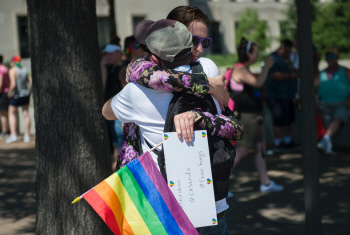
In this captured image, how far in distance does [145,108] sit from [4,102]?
922cm

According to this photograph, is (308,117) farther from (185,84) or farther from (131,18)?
(131,18)

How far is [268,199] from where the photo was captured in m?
5.30

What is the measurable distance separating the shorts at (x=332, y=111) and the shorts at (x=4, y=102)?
679 centimetres

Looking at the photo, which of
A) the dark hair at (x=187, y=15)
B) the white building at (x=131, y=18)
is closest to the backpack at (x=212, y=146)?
the dark hair at (x=187, y=15)

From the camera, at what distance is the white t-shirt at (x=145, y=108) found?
6.84ft

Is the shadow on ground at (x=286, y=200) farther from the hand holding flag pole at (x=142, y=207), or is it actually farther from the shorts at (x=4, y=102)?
the shorts at (x=4, y=102)

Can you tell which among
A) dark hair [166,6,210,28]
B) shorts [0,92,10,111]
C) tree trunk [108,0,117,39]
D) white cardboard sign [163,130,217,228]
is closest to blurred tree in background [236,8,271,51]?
tree trunk [108,0,117,39]

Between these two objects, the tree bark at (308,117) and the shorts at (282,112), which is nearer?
the tree bark at (308,117)

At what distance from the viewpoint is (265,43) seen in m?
34.9

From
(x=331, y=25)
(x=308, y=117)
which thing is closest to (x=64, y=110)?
(x=308, y=117)

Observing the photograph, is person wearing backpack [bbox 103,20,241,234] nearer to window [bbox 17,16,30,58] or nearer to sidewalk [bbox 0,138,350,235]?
A: sidewalk [bbox 0,138,350,235]

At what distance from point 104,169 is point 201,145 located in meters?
1.32

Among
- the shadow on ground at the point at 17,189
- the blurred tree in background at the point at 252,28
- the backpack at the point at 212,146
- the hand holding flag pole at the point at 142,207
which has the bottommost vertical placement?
the shadow on ground at the point at 17,189

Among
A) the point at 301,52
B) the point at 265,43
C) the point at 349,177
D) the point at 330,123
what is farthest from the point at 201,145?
the point at 265,43
